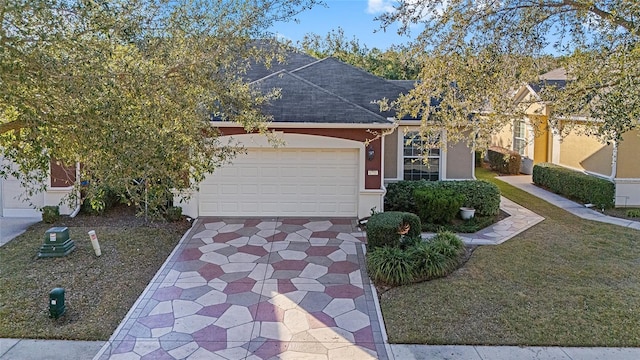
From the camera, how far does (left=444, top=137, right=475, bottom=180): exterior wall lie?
15.5 meters

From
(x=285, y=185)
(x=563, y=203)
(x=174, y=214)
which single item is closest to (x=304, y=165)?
(x=285, y=185)

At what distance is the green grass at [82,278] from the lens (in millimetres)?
7348

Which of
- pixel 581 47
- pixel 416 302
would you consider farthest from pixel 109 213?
pixel 581 47

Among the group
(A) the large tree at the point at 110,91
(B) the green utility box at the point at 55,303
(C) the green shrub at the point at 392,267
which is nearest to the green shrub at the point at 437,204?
(C) the green shrub at the point at 392,267

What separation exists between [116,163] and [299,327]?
3826mm

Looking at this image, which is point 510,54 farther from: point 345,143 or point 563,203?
point 563,203

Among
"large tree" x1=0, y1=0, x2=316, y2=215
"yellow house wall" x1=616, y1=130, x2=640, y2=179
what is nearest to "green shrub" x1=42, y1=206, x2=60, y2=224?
"large tree" x1=0, y1=0, x2=316, y2=215

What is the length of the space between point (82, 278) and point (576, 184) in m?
15.9

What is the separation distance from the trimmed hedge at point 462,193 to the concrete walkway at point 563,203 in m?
3.02

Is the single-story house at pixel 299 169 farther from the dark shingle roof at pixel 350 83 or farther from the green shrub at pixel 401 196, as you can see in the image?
the dark shingle roof at pixel 350 83

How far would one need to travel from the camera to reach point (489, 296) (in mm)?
8414

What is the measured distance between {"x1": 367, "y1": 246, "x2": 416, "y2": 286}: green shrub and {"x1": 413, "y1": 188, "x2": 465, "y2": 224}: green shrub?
393cm

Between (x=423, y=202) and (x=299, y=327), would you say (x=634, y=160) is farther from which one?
(x=299, y=327)

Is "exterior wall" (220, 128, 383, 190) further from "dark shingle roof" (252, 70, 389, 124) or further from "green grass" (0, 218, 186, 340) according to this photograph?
"green grass" (0, 218, 186, 340)
